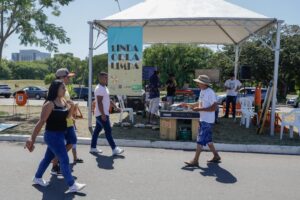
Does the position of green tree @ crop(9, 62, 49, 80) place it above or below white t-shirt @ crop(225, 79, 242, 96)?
above

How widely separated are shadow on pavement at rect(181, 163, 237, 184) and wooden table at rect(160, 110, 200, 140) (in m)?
2.55

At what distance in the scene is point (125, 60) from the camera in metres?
11.2

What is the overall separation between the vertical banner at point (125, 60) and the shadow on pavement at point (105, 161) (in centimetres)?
360

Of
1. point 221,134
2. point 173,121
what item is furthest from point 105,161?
point 221,134

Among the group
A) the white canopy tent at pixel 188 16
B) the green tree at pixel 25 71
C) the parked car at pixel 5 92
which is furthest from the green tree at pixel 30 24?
the green tree at pixel 25 71

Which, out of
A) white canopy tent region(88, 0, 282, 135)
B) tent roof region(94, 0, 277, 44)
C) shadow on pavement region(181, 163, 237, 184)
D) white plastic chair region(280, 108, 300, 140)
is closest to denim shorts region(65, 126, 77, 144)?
shadow on pavement region(181, 163, 237, 184)

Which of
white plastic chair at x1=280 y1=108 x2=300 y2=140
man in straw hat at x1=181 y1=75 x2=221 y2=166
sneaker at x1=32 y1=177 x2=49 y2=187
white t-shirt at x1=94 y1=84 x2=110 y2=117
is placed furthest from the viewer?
white plastic chair at x1=280 y1=108 x2=300 y2=140

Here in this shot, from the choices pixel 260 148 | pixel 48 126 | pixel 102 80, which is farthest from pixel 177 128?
pixel 48 126

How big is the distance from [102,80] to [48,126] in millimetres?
2447

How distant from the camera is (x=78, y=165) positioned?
7.03 meters

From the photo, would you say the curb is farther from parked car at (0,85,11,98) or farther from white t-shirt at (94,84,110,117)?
parked car at (0,85,11,98)

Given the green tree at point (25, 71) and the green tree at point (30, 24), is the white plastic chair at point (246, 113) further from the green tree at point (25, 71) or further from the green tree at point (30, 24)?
the green tree at point (25, 71)

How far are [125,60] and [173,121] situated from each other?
8.26ft

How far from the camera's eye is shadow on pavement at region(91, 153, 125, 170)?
276 inches
